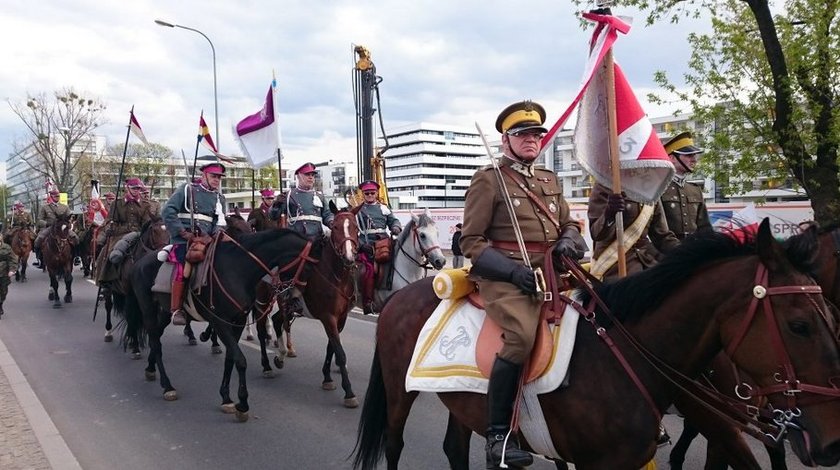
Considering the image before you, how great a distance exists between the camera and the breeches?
3330 millimetres

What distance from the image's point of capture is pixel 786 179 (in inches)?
586

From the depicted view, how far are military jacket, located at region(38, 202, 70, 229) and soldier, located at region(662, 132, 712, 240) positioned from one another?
16220 mm

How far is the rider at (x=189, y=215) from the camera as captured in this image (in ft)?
25.5

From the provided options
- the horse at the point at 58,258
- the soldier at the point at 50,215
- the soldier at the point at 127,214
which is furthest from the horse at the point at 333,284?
the soldier at the point at 50,215

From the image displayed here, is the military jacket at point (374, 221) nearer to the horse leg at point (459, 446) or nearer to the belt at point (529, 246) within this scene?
the horse leg at point (459, 446)

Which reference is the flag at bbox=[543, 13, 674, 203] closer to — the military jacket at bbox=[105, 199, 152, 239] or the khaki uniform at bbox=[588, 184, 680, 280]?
the khaki uniform at bbox=[588, 184, 680, 280]

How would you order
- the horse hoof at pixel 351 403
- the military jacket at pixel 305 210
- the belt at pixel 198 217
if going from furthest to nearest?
the military jacket at pixel 305 210, the belt at pixel 198 217, the horse hoof at pixel 351 403

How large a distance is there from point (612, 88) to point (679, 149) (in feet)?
7.37

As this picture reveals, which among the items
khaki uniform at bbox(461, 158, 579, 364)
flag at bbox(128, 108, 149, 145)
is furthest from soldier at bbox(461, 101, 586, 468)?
flag at bbox(128, 108, 149, 145)

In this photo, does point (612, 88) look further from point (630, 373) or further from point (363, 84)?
point (363, 84)

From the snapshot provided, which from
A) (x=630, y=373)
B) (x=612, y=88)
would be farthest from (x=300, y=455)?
(x=612, y=88)

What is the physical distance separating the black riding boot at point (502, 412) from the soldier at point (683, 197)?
3.28m

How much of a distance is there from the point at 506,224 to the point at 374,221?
652 cm

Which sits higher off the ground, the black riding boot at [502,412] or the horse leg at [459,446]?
the black riding boot at [502,412]
